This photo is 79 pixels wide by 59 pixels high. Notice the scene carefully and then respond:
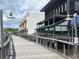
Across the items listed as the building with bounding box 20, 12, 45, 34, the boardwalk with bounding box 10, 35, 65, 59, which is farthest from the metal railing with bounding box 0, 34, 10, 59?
the building with bounding box 20, 12, 45, 34

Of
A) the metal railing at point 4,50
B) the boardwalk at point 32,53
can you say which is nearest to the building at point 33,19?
the boardwalk at point 32,53

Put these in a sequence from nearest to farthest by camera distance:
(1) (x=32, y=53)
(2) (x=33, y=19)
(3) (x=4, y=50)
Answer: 1. (3) (x=4, y=50)
2. (1) (x=32, y=53)
3. (2) (x=33, y=19)

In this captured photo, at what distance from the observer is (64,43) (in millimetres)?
14484

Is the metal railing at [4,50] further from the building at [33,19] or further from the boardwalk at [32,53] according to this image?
the building at [33,19]

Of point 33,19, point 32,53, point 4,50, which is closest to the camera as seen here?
point 4,50

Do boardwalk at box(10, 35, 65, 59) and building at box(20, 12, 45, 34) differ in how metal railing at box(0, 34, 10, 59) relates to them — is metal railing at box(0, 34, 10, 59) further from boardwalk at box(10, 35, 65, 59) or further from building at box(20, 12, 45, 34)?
building at box(20, 12, 45, 34)

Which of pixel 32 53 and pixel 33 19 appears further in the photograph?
pixel 33 19

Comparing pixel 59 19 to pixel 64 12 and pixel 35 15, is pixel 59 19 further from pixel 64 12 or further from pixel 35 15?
pixel 35 15

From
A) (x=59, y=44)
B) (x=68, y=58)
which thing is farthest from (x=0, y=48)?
(x=59, y=44)

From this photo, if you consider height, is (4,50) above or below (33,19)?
below

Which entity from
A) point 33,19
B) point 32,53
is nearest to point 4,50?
point 32,53

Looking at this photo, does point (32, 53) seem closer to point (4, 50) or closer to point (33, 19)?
point (4, 50)

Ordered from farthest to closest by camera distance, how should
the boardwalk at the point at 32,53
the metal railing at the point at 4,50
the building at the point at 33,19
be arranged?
the building at the point at 33,19, the boardwalk at the point at 32,53, the metal railing at the point at 4,50

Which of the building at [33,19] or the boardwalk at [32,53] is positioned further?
the building at [33,19]
